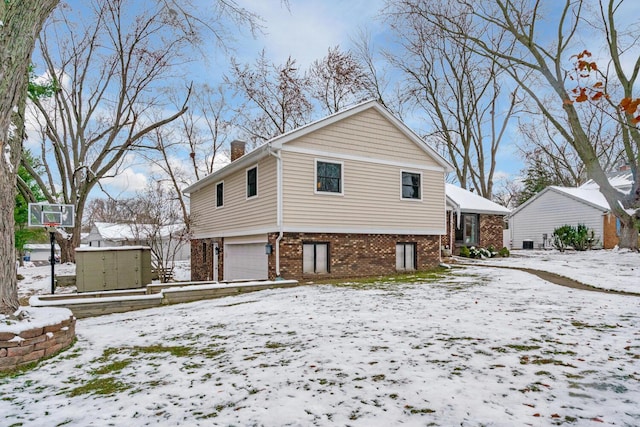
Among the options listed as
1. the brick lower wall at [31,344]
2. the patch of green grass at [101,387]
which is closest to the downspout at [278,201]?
the brick lower wall at [31,344]

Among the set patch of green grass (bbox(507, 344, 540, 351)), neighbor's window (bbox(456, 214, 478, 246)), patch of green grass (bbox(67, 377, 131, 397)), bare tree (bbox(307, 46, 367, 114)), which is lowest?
patch of green grass (bbox(67, 377, 131, 397))

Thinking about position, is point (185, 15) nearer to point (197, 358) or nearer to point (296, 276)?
point (296, 276)

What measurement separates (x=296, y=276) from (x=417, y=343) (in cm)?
725

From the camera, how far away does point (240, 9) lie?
9188 mm

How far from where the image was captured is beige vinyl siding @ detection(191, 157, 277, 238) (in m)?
12.0

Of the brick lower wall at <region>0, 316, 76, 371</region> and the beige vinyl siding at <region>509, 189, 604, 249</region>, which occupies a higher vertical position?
the beige vinyl siding at <region>509, 189, 604, 249</region>

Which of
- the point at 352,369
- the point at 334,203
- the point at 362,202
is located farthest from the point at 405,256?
the point at 352,369

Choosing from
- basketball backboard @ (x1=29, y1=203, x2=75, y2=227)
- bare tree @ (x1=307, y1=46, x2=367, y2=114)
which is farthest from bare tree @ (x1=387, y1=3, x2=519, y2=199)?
basketball backboard @ (x1=29, y1=203, x2=75, y2=227)

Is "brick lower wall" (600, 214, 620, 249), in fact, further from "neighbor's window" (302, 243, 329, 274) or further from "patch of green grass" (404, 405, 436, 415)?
"patch of green grass" (404, 405, 436, 415)

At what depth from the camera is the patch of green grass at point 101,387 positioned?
12.6 feet

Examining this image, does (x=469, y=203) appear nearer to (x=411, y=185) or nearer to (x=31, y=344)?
(x=411, y=185)

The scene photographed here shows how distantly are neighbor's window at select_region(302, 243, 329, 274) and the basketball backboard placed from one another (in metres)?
6.34

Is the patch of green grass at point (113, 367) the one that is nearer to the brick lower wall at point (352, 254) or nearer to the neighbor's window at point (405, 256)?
the brick lower wall at point (352, 254)

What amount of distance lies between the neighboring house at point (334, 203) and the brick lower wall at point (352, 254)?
33mm
